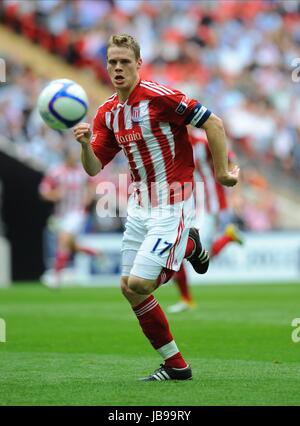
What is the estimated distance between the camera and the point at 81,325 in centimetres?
1082

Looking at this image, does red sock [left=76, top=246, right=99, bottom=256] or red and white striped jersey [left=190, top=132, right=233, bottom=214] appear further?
red sock [left=76, top=246, right=99, bottom=256]

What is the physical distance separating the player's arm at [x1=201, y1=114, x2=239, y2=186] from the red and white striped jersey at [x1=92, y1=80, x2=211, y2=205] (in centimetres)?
7

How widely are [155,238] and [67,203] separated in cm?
1347

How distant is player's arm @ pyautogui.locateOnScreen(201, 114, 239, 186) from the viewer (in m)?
6.41

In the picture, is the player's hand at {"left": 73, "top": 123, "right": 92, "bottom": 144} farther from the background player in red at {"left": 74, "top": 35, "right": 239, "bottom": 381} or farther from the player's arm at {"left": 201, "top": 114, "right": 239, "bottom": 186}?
the player's arm at {"left": 201, "top": 114, "right": 239, "bottom": 186}

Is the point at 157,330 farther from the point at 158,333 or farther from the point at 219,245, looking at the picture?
the point at 219,245

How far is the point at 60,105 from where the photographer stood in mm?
7762

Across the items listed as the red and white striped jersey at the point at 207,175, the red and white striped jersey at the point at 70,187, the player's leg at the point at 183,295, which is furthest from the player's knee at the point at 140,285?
the red and white striped jersey at the point at 70,187

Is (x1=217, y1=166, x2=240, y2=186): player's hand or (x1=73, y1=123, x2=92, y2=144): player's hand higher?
(x1=73, y1=123, x2=92, y2=144): player's hand

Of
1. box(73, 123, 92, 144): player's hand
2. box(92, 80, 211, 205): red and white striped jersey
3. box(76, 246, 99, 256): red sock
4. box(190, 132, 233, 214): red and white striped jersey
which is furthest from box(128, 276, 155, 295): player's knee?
box(76, 246, 99, 256): red sock

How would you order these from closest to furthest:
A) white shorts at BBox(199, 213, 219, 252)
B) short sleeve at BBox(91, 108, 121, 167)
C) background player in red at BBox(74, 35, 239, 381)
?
background player in red at BBox(74, 35, 239, 381)
short sleeve at BBox(91, 108, 121, 167)
white shorts at BBox(199, 213, 219, 252)

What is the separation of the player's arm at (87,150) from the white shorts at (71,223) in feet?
37.4

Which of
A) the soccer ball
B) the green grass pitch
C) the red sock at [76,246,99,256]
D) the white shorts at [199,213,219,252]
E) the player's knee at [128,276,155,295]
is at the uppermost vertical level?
the soccer ball

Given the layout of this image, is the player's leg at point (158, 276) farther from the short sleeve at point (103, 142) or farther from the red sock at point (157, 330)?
the short sleeve at point (103, 142)
